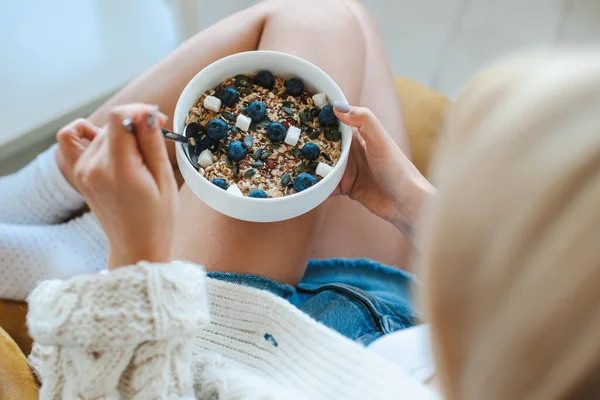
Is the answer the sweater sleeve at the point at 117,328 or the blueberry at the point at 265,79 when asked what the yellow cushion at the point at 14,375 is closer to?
the sweater sleeve at the point at 117,328

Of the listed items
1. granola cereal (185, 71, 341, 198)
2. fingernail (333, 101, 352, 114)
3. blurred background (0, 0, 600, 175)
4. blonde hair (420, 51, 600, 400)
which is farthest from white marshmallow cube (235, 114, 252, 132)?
blurred background (0, 0, 600, 175)

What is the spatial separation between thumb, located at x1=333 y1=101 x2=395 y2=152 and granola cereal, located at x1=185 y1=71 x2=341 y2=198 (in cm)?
3

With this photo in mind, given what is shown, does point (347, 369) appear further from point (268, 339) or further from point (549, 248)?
point (549, 248)

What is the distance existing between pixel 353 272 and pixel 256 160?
229 millimetres

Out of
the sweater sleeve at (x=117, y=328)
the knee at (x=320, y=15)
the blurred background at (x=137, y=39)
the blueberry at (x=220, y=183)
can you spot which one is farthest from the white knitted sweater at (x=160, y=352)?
the blurred background at (x=137, y=39)

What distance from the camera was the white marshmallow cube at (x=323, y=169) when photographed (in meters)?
0.65

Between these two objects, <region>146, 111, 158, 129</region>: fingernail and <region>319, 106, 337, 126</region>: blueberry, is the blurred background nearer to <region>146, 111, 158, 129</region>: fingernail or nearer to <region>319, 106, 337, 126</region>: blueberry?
<region>319, 106, 337, 126</region>: blueberry

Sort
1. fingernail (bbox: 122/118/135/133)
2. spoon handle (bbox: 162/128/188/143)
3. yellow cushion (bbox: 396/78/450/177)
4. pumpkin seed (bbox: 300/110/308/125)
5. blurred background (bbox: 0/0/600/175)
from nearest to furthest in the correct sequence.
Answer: fingernail (bbox: 122/118/135/133) → spoon handle (bbox: 162/128/188/143) → pumpkin seed (bbox: 300/110/308/125) → yellow cushion (bbox: 396/78/450/177) → blurred background (bbox: 0/0/600/175)

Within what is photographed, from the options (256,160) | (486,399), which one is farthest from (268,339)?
(486,399)

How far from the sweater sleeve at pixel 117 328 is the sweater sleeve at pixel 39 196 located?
30 cm

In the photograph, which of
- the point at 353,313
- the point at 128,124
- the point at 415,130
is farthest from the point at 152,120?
the point at 415,130

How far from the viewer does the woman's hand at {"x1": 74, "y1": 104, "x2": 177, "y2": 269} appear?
0.49m

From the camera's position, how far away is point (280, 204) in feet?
1.98

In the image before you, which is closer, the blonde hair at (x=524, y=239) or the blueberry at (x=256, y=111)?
the blonde hair at (x=524, y=239)
